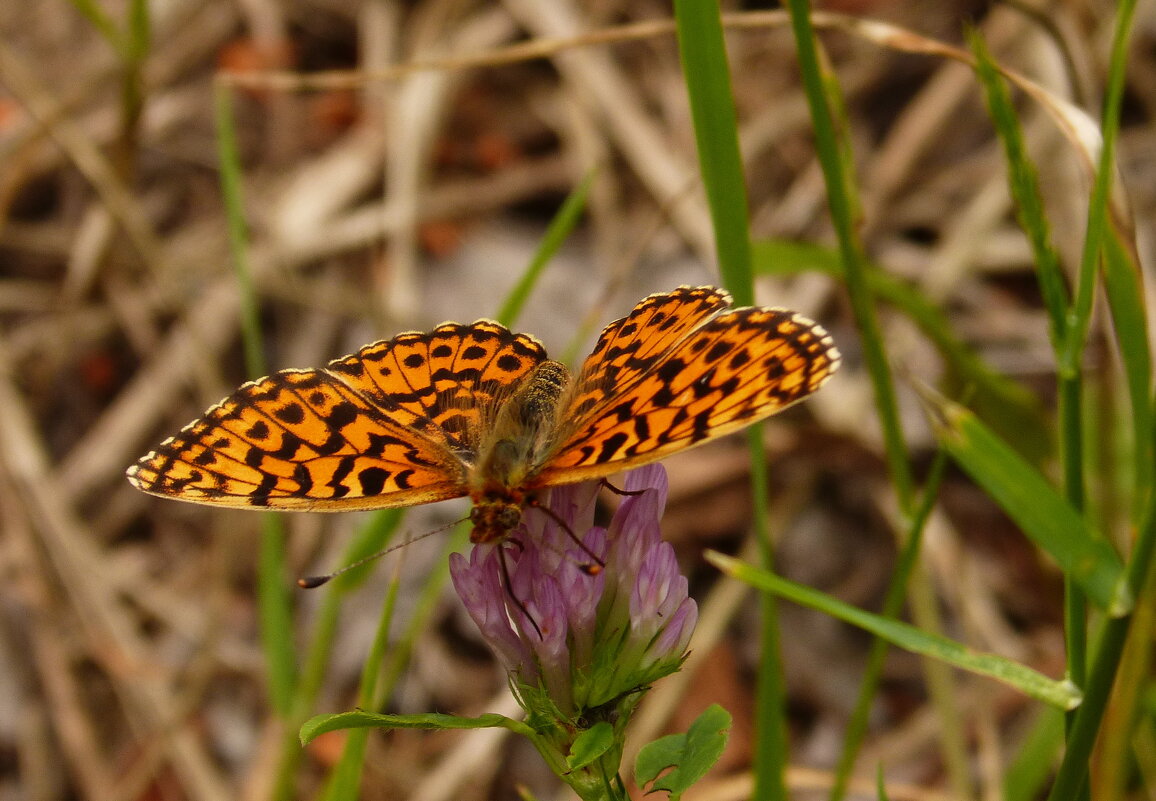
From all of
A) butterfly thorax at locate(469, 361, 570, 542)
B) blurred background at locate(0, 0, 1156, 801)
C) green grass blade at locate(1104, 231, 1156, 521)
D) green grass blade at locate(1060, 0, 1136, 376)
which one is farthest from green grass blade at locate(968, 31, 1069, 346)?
blurred background at locate(0, 0, 1156, 801)

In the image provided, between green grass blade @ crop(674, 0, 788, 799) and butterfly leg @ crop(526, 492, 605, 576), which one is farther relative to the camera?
green grass blade @ crop(674, 0, 788, 799)

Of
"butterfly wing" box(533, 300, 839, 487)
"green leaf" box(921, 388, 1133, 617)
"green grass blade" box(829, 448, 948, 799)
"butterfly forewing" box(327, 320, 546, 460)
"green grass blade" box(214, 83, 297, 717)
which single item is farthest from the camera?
"green grass blade" box(214, 83, 297, 717)

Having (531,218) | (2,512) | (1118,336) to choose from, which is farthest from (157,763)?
(1118,336)

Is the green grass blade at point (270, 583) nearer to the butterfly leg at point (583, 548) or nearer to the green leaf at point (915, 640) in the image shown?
the butterfly leg at point (583, 548)

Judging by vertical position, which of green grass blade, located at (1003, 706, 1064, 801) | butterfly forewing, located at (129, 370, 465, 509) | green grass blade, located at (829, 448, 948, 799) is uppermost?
butterfly forewing, located at (129, 370, 465, 509)

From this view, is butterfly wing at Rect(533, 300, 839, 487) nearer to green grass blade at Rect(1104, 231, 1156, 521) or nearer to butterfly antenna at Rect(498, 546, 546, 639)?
butterfly antenna at Rect(498, 546, 546, 639)

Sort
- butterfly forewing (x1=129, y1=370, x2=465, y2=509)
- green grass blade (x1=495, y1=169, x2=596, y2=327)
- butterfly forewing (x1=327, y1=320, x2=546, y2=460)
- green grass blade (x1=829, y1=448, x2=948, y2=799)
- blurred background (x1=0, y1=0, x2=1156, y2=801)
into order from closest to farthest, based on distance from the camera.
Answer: butterfly forewing (x1=129, y1=370, x2=465, y2=509), green grass blade (x1=829, y1=448, x2=948, y2=799), butterfly forewing (x1=327, y1=320, x2=546, y2=460), green grass blade (x1=495, y1=169, x2=596, y2=327), blurred background (x1=0, y1=0, x2=1156, y2=801)

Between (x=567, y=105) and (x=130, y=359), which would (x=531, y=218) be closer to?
(x=567, y=105)

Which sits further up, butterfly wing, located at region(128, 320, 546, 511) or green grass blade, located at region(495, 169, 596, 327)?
green grass blade, located at region(495, 169, 596, 327)
